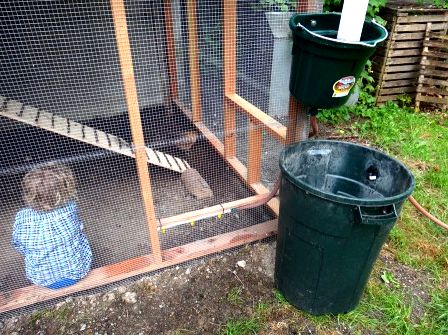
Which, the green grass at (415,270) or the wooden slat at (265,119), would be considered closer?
the green grass at (415,270)

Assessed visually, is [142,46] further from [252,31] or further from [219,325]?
[219,325]

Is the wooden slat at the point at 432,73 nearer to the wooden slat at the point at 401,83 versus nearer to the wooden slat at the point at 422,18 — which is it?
the wooden slat at the point at 401,83

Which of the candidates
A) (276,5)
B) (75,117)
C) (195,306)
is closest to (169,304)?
(195,306)

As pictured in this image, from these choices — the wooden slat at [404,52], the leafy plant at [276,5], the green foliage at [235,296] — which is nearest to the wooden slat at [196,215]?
the green foliage at [235,296]

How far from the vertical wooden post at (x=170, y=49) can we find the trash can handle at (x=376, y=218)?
2381 millimetres

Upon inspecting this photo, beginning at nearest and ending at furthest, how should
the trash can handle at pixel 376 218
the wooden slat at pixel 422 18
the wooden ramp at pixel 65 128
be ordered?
the trash can handle at pixel 376 218, the wooden ramp at pixel 65 128, the wooden slat at pixel 422 18

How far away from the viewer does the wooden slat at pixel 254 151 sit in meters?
2.33

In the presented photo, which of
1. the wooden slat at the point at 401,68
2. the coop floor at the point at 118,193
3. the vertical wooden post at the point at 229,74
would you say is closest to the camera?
the vertical wooden post at the point at 229,74

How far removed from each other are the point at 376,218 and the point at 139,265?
1.32 m

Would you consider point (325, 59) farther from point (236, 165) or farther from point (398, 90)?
point (398, 90)

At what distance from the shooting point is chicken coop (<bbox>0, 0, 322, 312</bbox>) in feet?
6.59

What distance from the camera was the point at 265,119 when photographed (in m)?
2.18

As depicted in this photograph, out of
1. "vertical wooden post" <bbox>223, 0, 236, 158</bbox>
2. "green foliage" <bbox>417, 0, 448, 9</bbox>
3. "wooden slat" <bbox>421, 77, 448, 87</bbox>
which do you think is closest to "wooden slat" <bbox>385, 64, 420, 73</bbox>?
"wooden slat" <bbox>421, 77, 448, 87</bbox>

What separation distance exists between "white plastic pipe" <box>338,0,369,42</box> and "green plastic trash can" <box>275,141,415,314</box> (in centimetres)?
55
